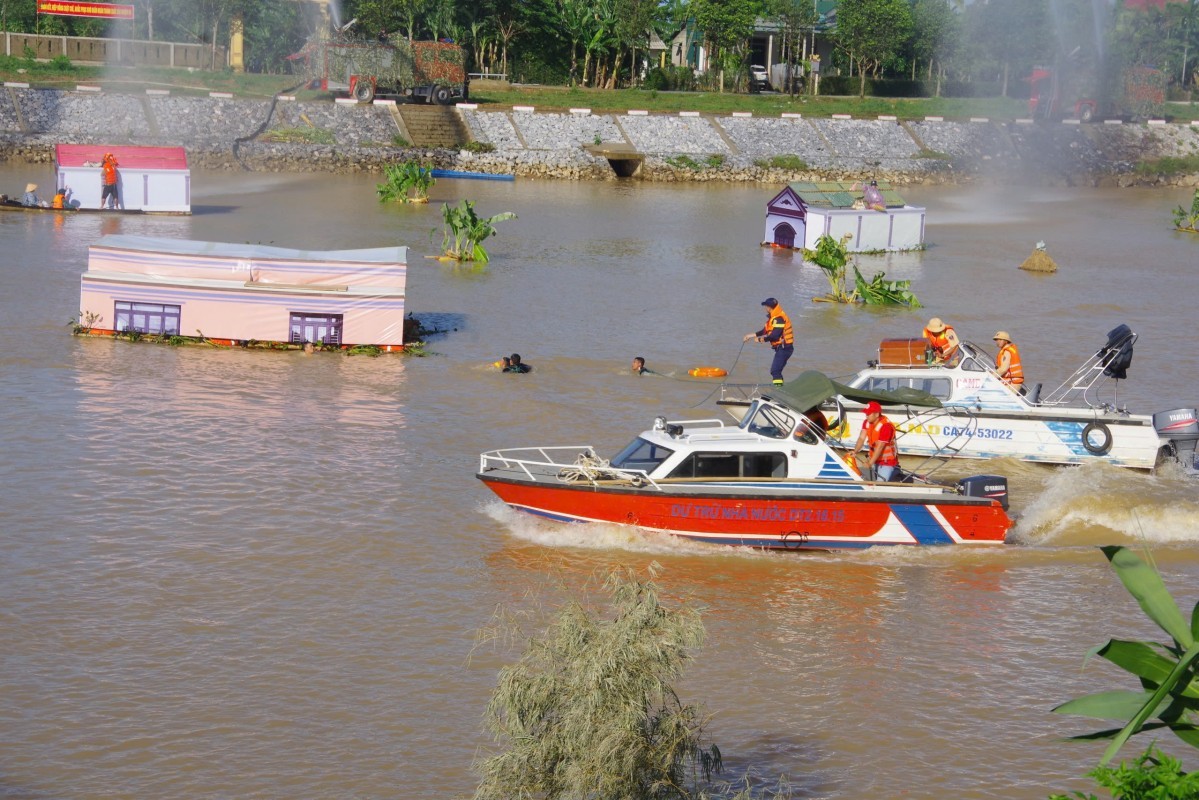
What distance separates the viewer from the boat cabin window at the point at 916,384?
19.9 metres

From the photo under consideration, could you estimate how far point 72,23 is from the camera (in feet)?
243

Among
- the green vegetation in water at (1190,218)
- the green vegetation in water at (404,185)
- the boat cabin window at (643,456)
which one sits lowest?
the boat cabin window at (643,456)

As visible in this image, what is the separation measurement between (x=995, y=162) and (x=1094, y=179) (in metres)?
5.18

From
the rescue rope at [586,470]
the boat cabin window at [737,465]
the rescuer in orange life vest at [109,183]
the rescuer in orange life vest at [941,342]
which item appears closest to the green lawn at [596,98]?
the rescuer in orange life vest at [109,183]

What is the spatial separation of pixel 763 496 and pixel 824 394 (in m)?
2.11

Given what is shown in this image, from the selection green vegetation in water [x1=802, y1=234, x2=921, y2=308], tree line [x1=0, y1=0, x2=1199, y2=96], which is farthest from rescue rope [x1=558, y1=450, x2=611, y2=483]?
tree line [x1=0, y1=0, x2=1199, y2=96]

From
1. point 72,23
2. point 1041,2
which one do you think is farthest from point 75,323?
point 1041,2

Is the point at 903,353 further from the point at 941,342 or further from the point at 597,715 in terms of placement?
the point at 597,715

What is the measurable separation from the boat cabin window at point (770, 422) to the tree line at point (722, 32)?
199ft

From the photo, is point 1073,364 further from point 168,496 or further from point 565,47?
point 565,47

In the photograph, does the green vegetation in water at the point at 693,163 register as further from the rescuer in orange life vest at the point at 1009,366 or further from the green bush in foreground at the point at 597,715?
the green bush in foreground at the point at 597,715

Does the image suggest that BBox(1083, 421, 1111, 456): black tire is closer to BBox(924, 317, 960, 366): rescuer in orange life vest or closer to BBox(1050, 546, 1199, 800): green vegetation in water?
A: BBox(924, 317, 960, 366): rescuer in orange life vest

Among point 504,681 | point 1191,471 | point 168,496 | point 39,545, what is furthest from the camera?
point 1191,471

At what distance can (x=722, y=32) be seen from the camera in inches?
3278
